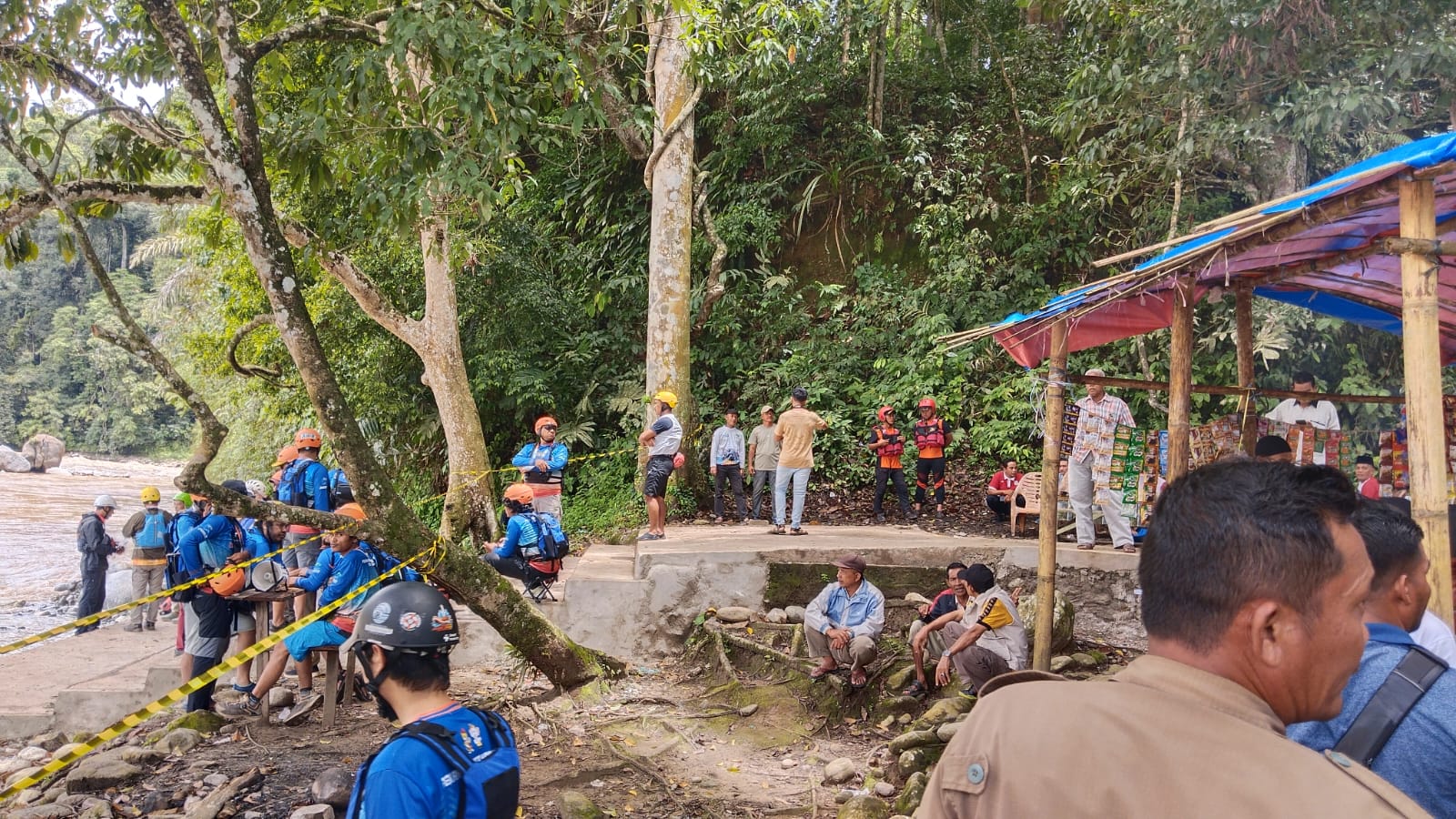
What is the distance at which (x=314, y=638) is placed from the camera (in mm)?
6551

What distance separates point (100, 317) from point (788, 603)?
35.0 meters

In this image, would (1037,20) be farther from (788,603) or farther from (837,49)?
(788,603)

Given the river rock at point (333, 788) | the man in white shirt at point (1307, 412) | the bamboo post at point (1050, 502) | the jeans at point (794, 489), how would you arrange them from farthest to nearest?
the jeans at point (794, 489), the man in white shirt at point (1307, 412), the bamboo post at point (1050, 502), the river rock at point (333, 788)

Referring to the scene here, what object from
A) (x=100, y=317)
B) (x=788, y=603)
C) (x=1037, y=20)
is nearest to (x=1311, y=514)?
(x=788, y=603)

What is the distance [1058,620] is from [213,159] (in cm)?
610

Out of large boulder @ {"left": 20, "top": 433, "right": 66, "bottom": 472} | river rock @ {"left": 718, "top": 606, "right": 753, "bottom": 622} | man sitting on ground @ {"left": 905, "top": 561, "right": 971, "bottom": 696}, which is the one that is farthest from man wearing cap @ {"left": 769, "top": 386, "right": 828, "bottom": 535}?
large boulder @ {"left": 20, "top": 433, "right": 66, "bottom": 472}

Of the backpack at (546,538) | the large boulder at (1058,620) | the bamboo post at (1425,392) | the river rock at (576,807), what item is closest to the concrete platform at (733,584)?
the backpack at (546,538)

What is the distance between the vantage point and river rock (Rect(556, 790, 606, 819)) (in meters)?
4.99

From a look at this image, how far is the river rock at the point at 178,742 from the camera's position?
599cm

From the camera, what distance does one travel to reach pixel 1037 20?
51.9ft

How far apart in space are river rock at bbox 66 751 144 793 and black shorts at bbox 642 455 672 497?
496 centimetres

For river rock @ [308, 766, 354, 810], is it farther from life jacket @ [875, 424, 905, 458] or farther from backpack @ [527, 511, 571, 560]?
life jacket @ [875, 424, 905, 458]

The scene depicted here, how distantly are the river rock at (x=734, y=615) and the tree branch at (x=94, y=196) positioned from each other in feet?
15.8

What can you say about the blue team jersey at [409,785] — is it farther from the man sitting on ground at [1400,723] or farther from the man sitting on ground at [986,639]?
the man sitting on ground at [986,639]
